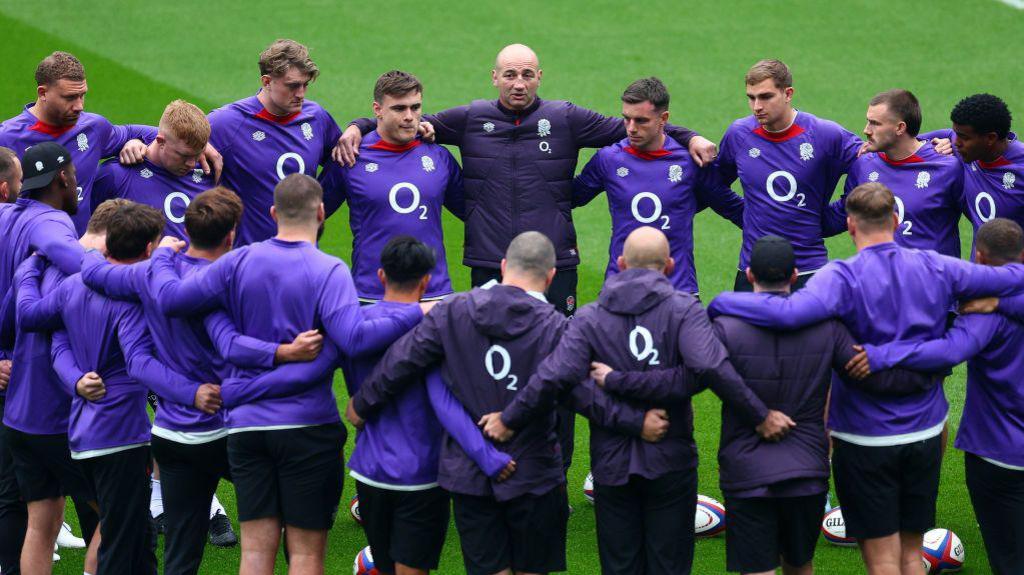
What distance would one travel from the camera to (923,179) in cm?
775

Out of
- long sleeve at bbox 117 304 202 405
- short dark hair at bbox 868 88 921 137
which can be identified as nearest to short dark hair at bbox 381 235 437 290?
long sleeve at bbox 117 304 202 405

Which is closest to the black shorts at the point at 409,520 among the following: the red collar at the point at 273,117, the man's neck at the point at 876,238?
the man's neck at the point at 876,238

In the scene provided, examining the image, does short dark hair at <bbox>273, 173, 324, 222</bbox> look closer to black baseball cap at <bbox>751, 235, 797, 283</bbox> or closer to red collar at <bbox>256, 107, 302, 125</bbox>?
black baseball cap at <bbox>751, 235, 797, 283</bbox>

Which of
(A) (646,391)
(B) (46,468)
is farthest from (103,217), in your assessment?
(A) (646,391)

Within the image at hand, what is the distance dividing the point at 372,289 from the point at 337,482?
2.02m

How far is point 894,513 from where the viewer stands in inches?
242

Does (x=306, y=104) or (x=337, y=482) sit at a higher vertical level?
(x=306, y=104)

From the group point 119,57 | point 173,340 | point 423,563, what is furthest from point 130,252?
point 119,57

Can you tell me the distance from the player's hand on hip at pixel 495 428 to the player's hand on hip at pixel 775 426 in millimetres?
1094

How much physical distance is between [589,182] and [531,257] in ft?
8.30

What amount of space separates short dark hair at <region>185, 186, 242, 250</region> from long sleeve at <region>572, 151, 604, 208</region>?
2656mm

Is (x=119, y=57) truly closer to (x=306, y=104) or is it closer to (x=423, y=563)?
(x=306, y=104)

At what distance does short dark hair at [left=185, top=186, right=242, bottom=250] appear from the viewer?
6230mm

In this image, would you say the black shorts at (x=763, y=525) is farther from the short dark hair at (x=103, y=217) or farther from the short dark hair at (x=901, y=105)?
the short dark hair at (x=103, y=217)
